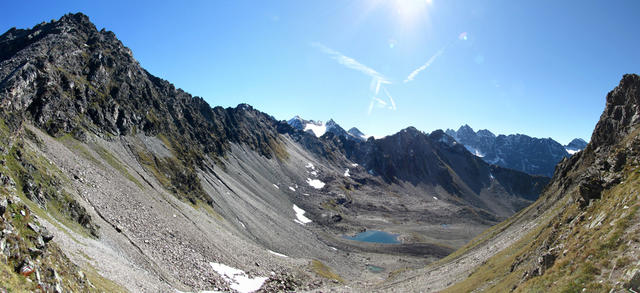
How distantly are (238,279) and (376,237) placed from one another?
11221 cm

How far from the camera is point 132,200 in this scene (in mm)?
60031

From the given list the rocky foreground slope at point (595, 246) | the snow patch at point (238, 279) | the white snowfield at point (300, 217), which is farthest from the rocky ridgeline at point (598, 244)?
the white snowfield at point (300, 217)

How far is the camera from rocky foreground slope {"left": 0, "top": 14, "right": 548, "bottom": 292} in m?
33.9

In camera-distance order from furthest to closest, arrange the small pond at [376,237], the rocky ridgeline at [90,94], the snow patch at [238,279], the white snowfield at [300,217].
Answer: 1. the small pond at [376,237]
2. the white snowfield at [300,217]
3. the rocky ridgeline at [90,94]
4. the snow patch at [238,279]

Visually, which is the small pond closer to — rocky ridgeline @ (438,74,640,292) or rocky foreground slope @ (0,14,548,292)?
rocky foreground slope @ (0,14,548,292)

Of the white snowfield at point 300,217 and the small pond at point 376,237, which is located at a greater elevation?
the white snowfield at point 300,217

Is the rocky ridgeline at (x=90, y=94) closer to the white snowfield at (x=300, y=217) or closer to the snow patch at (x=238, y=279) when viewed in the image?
the snow patch at (x=238, y=279)

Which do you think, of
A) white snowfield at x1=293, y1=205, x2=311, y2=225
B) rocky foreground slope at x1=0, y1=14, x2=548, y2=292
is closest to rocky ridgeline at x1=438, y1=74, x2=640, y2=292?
rocky foreground slope at x1=0, y1=14, x2=548, y2=292

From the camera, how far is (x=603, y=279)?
50.7 feet

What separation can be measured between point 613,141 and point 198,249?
84.4 metres

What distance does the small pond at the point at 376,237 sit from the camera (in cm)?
15050

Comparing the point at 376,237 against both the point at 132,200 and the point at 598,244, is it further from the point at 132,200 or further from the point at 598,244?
the point at 598,244

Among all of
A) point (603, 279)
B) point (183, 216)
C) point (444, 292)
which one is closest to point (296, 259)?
point (183, 216)

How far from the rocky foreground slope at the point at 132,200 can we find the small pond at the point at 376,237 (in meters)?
4.63
